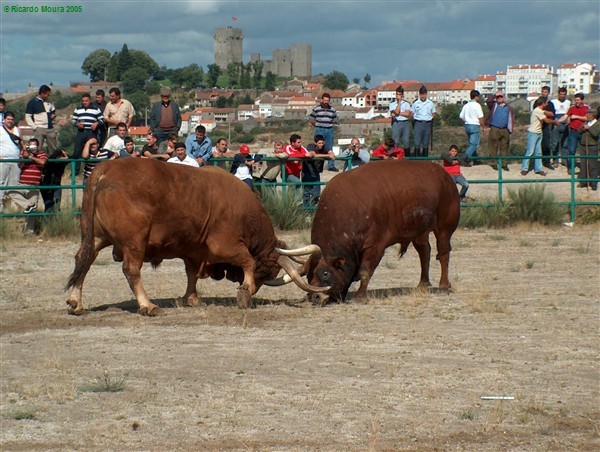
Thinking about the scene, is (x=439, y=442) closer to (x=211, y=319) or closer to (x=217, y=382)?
(x=217, y=382)

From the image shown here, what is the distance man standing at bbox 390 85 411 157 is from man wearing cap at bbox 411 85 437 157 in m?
0.18

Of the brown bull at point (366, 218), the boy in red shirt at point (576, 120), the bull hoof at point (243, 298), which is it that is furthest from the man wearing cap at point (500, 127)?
the bull hoof at point (243, 298)

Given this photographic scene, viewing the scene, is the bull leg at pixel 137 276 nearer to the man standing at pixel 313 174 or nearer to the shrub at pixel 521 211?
the man standing at pixel 313 174

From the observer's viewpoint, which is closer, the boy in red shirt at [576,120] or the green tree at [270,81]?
the boy in red shirt at [576,120]

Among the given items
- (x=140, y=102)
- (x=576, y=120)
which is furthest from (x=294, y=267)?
(x=140, y=102)

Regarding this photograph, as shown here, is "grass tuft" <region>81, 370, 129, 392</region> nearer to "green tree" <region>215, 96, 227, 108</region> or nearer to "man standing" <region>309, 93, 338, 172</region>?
"man standing" <region>309, 93, 338, 172</region>

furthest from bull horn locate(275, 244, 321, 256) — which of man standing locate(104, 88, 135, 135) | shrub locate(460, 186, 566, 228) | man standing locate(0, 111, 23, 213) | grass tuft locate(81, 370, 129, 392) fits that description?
shrub locate(460, 186, 566, 228)

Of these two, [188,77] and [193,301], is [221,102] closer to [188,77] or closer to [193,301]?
[188,77]

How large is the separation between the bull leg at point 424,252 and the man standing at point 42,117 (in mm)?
9233

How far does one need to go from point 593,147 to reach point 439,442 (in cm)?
1684

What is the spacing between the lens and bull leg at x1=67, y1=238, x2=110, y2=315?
12.8m

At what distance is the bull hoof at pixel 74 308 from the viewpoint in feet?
43.1

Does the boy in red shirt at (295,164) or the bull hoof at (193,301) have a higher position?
the boy in red shirt at (295,164)

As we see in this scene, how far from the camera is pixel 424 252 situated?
14914mm
